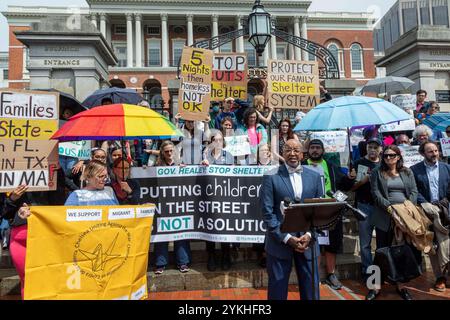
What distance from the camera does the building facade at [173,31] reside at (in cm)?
4622

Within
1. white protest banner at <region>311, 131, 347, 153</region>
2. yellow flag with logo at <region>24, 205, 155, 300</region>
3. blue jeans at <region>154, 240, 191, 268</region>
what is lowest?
blue jeans at <region>154, 240, 191, 268</region>

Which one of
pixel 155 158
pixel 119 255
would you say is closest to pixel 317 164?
pixel 155 158

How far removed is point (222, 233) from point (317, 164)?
1649mm

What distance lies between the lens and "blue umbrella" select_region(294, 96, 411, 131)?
478 centimetres

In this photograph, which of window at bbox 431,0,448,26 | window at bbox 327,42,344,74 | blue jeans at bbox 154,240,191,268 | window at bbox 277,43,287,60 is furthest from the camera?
window at bbox 431,0,448,26

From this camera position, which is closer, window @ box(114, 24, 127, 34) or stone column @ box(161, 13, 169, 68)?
stone column @ box(161, 13, 169, 68)

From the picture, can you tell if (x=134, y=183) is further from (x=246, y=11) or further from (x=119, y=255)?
(x=246, y=11)

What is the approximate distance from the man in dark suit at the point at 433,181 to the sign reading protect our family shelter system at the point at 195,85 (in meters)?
3.30

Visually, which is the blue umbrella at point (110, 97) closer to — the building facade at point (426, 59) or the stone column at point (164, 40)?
the building facade at point (426, 59)

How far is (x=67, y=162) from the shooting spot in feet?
17.0

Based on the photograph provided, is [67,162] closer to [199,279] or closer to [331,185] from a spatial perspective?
[199,279]

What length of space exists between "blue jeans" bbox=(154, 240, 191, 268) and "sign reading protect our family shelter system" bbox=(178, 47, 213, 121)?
1963mm

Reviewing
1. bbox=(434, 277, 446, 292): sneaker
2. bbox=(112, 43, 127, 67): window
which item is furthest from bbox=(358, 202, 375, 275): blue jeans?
bbox=(112, 43, 127, 67): window

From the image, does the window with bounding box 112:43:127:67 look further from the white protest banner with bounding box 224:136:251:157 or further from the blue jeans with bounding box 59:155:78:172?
the white protest banner with bounding box 224:136:251:157
